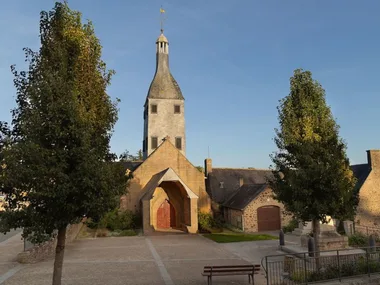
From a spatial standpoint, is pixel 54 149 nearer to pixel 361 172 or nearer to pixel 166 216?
pixel 166 216

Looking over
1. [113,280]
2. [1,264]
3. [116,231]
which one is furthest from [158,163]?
[113,280]

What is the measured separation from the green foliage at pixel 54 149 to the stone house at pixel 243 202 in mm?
17927

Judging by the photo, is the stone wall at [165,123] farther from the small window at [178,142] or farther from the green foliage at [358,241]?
the green foliage at [358,241]

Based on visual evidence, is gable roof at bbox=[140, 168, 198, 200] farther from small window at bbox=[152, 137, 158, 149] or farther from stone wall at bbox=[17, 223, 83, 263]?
stone wall at bbox=[17, 223, 83, 263]

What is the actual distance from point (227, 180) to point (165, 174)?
10819 millimetres

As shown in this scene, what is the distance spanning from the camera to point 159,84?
119ft

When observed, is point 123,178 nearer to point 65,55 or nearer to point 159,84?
point 65,55

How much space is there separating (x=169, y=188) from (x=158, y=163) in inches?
93.2

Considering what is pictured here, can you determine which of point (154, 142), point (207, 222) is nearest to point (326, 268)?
point (207, 222)

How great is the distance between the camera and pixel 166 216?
93.7ft

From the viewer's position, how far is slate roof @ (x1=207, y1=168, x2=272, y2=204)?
3272 cm

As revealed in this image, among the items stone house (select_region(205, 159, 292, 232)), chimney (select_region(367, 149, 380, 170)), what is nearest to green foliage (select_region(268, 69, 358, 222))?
stone house (select_region(205, 159, 292, 232))

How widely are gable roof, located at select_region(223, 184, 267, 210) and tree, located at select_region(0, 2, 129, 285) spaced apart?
64.8 feet

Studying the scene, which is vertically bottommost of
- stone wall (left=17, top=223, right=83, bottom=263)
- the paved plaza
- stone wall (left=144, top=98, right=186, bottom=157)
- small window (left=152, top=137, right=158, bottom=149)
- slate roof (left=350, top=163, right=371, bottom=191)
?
the paved plaza
